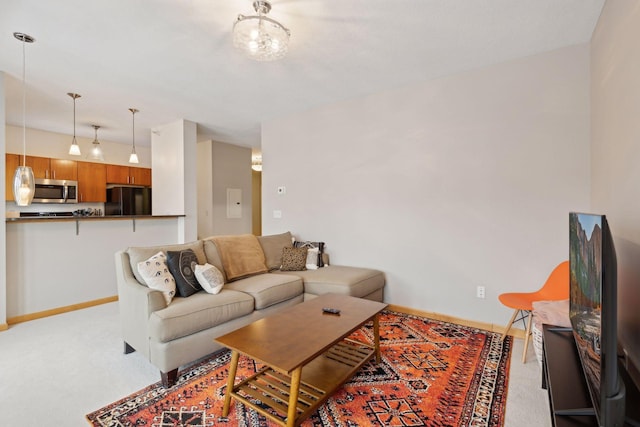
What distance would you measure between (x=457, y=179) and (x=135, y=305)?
315 cm

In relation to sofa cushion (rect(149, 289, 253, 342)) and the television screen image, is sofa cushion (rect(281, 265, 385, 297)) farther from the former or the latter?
the television screen image

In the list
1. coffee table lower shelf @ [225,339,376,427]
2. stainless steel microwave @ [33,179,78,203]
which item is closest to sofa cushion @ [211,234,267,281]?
coffee table lower shelf @ [225,339,376,427]

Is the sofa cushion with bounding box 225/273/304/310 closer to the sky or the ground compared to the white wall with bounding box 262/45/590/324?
closer to the ground

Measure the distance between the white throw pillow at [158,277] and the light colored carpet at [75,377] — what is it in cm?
59

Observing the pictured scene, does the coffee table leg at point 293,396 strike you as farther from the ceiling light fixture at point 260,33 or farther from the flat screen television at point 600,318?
the ceiling light fixture at point 260,33

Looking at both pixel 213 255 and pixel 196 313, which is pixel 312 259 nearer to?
pixel 213 255

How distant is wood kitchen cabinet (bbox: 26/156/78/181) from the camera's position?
5340 millimetres

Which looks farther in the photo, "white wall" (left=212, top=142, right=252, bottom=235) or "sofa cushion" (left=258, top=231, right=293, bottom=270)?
"white wall" (left=212, top=142, right=252, bottom=235)

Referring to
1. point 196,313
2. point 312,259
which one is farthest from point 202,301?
point 312,259

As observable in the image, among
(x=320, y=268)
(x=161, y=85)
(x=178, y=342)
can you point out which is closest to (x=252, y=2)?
(x=161, y=85)

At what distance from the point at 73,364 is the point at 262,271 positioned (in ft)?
5.92

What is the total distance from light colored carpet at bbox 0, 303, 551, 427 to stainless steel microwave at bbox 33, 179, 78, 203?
3146mm

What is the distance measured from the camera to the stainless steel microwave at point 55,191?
17.6 ft

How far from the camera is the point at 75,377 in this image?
88.2 inches
